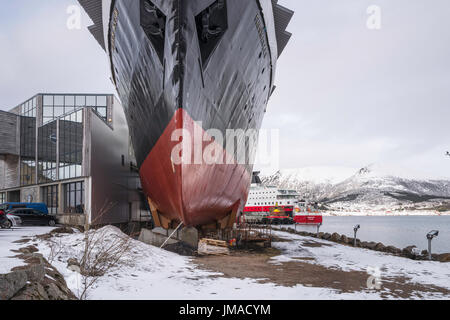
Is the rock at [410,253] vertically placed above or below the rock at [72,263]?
below

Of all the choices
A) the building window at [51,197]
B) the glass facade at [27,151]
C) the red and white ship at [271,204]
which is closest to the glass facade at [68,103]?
the glass facade at [27,151]

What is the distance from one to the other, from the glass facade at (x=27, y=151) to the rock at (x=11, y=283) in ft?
79.1

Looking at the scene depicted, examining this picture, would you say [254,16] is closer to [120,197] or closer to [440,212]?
[120,197]

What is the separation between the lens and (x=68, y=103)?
1128 inches

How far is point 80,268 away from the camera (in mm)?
5273

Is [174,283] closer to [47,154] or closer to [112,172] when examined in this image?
[112,172]

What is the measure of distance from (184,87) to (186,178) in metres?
2.73

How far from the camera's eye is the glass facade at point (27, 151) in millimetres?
24953

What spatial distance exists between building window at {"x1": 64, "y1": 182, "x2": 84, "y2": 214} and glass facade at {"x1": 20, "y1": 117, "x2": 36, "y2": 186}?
603 centimetres

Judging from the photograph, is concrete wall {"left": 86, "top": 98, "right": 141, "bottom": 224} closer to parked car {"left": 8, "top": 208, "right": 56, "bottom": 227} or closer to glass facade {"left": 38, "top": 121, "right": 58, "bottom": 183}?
parked car {"left": 8, "top": 208, "right": 56, "bottom": 227}

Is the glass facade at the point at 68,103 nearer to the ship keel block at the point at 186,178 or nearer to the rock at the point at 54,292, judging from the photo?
the ship keel block at the point at 186,178

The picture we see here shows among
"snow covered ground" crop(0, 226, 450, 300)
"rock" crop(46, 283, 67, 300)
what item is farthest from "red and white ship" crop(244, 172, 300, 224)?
"rock" crop(46, 283, 67, 300)

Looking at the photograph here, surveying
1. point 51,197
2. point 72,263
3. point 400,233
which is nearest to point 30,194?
point 51,197

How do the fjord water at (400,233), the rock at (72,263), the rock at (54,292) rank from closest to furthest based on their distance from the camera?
1. the rock at (54,292)
2. the rock at (72,263)
3. the fjord water at (400,233)
